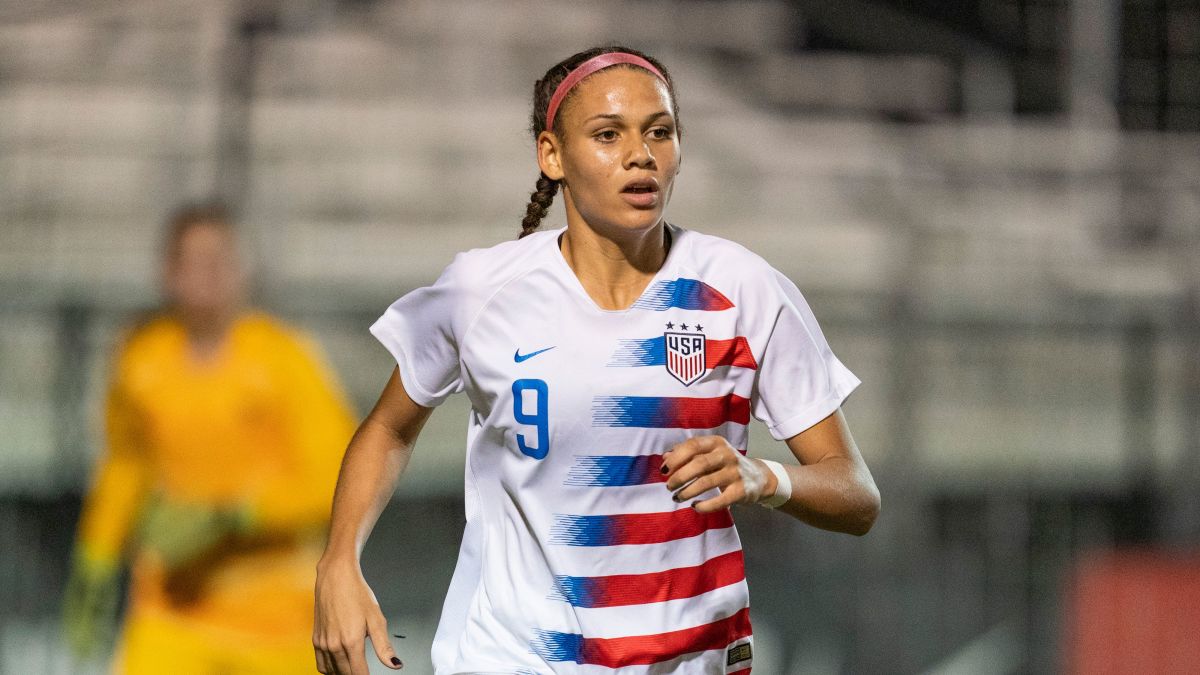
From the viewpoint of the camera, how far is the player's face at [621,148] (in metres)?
1.93

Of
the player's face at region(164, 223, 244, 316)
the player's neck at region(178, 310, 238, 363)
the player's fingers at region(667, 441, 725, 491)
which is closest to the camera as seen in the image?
the player's fingers at region(667, 441, 725, 491)

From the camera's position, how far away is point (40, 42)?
6.27 meters

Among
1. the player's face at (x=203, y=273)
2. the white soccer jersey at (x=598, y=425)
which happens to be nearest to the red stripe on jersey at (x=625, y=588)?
the white soccer jersey at (x=598, y=425)

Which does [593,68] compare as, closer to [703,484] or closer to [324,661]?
[703,484]

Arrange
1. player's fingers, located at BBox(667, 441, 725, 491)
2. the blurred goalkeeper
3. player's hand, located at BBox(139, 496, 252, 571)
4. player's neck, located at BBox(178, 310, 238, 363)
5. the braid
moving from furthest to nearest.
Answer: player's neck, located at BBox(178, 310, 238, 363)
player's hand, located at BBox(139, 496, 252, 571)
the blurred goalkeeper
the braid
player's fingers, located at BBox(667, 441, 725, 491)

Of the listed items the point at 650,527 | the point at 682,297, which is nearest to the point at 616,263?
the point at 682,297

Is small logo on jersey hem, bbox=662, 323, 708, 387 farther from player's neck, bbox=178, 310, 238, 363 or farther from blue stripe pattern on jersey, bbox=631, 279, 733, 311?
player's neck, bbox=178, 310, 238, 363

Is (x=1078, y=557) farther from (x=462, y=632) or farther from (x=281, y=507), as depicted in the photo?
(x=462, y=632)

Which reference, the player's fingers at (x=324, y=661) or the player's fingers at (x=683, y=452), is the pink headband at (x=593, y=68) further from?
the player's fingers at (x=324, y=661)

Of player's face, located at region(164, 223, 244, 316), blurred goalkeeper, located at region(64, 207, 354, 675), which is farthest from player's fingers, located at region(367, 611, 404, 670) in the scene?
player's face, located at region(164, 223, 244, 316)

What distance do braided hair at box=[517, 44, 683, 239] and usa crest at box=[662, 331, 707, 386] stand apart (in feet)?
1.05

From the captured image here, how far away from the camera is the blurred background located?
5211 millimetres

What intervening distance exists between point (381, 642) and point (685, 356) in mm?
550

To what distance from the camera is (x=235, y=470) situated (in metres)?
3.68
